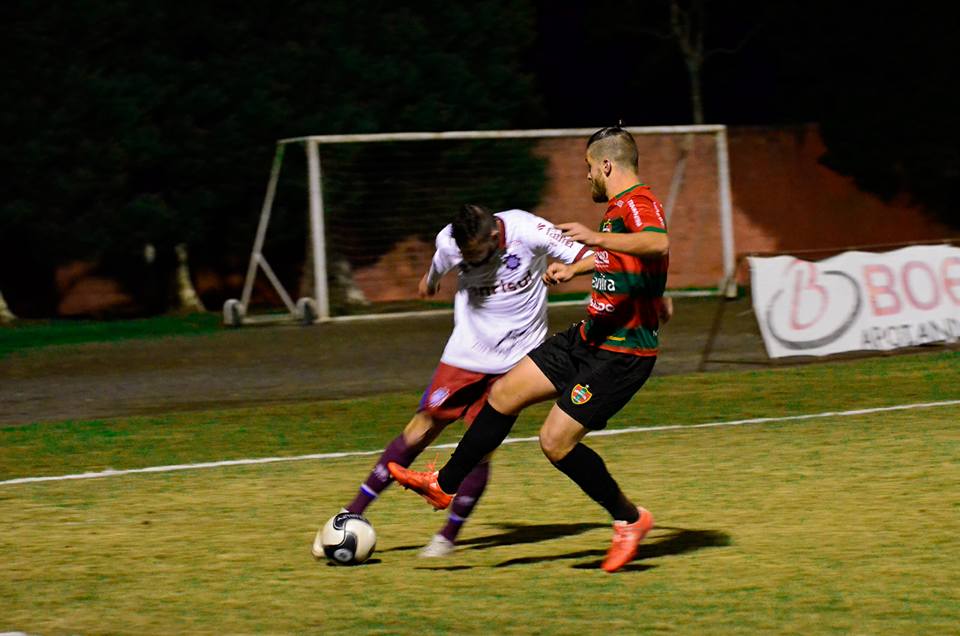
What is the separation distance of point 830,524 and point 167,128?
19.7m

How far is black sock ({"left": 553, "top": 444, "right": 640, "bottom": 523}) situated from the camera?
7.43 m

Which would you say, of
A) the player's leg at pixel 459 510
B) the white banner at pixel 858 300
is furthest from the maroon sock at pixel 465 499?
the white banner at pixel 858 300

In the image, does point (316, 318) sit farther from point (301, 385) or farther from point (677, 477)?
point (677, 477)

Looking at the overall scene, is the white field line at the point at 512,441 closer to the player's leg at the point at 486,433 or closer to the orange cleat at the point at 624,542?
the player's leg at the point at 486,433

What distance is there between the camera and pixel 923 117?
31453 millimetres

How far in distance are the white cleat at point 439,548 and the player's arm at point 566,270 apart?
4.46ft

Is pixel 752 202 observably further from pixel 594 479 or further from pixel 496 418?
pixel 594 479

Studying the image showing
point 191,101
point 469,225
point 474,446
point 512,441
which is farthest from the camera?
point 191,101

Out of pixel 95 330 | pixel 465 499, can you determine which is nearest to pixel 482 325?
pixel 465 499

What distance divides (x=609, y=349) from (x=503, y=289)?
2.99 feet

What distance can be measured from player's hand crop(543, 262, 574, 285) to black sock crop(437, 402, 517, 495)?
685 millimetres

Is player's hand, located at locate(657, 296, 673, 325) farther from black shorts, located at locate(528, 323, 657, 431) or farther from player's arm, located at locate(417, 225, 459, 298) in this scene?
player's arm, located at locate(417, 225, 459, 298)

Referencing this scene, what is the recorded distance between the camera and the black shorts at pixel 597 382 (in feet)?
24.2

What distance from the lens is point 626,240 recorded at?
7094 millimetres
